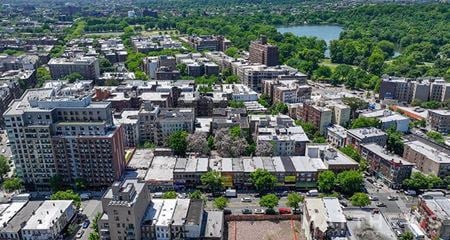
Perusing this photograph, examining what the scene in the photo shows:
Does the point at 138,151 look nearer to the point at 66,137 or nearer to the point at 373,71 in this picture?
the point at 66,137

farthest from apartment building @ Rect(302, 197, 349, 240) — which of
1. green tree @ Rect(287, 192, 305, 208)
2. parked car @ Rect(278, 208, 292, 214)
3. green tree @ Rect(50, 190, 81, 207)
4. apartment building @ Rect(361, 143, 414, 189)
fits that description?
green tree @ Rect(50, 190, 81, 207)

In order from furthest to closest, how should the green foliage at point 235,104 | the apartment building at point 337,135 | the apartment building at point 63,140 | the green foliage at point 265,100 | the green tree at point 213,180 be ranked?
the green foliage at point 265,100, the green foliage at point 235,104, the apartment building at point 337,135, the green tree at point 213,180, the apartment building at point 63,140

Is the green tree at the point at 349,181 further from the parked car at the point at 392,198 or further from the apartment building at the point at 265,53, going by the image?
the apartment building at the point at 265,53

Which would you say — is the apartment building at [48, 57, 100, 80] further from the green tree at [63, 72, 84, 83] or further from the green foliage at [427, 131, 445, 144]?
the green foliage at [427, 131, 445, 144]

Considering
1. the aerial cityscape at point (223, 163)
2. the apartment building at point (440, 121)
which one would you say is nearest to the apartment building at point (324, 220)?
the aerial cityscape at point (223, 163)

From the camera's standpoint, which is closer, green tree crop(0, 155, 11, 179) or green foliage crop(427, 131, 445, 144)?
green tree crop(0, 155, 11, 179)

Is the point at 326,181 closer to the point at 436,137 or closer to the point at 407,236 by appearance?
the point at 407,236

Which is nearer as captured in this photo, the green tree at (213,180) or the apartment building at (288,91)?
the green tree at (213,180)
